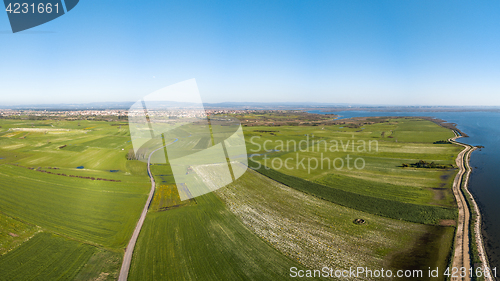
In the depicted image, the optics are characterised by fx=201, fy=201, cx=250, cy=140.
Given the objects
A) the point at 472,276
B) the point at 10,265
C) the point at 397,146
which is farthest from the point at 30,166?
the point at 397,146

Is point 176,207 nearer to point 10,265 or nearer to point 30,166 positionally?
point 10,265

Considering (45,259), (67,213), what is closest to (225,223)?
(45,259)

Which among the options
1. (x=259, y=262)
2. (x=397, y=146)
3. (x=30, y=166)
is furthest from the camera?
(x=397, y=146)

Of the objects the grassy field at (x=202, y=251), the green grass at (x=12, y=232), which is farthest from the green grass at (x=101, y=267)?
the green grass at (x=12, y=232)

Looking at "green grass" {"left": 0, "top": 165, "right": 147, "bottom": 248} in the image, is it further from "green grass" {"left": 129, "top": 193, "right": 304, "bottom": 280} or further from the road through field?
"green grass" {"left": 129, "top": 193, "right": 304, "bottom": 280}

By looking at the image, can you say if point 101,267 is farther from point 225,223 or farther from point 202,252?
point 225,223

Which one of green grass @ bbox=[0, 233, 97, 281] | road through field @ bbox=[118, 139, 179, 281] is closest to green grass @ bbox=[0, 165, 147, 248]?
road through field @ bbox=[118, 139, 179, 281]

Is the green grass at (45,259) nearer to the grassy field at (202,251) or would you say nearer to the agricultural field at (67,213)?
the agricultural field at (67,213)

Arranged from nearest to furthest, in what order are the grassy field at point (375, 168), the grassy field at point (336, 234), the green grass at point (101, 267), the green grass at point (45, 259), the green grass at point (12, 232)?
the green grass at point (45, 259)
the green grass at point (101, 267)
the grassy field at point (336, 234)
the green grass at point (12, 232)
the grassy field at point (375, 168)
